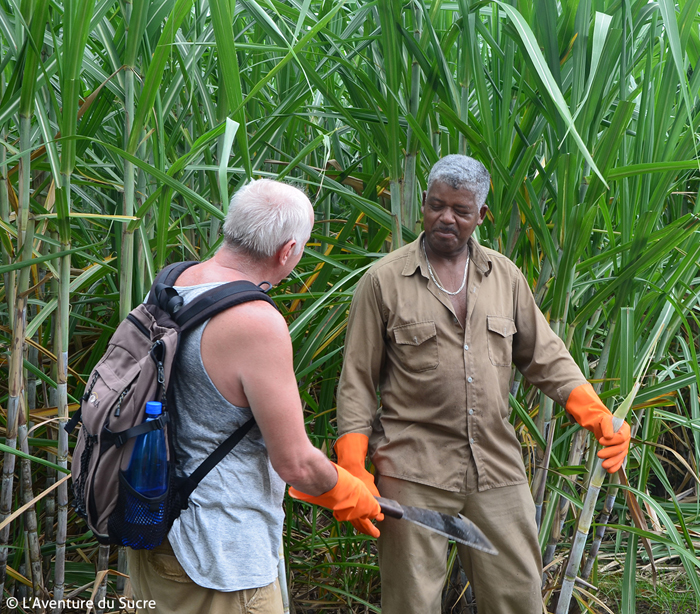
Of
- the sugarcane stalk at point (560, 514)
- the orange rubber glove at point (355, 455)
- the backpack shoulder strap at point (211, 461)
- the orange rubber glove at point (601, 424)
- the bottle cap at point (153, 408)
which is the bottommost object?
the sugarcane stalk at point (560, 514)

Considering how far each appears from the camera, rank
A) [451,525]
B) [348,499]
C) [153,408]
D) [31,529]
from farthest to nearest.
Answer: [31,529]
[451,525]
[348,499]
[153,408]

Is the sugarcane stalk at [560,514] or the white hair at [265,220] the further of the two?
the sugarcane stalk at [560,514]

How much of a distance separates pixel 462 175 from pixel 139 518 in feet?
3.49

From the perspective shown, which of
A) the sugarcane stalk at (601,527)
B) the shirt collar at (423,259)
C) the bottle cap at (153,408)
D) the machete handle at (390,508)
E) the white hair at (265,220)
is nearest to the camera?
the bottle cap at (153,408)

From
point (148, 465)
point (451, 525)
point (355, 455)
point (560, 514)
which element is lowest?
point (560, 514)

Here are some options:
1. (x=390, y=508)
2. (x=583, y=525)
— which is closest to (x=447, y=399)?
(x=390, y=508)

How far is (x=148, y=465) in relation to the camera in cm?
115

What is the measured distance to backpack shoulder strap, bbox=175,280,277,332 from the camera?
45.3 inches

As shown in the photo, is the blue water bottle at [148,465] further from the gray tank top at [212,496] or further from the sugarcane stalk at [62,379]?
the sugarcane stalk at [62,379]

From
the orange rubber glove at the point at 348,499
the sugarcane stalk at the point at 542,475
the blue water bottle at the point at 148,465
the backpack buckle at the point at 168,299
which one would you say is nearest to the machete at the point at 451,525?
the orange rubber glove at the point at 348,499

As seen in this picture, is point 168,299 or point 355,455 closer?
point 168,299

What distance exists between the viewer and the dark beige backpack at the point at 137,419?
1.14 meters

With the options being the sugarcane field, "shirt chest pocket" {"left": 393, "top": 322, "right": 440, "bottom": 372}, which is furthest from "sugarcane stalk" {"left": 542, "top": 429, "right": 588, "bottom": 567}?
"shirt chest pocket" {"left": 393, "top": 322, "right": 440, "bottom": 372}

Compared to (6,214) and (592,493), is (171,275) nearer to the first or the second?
(6,214)
